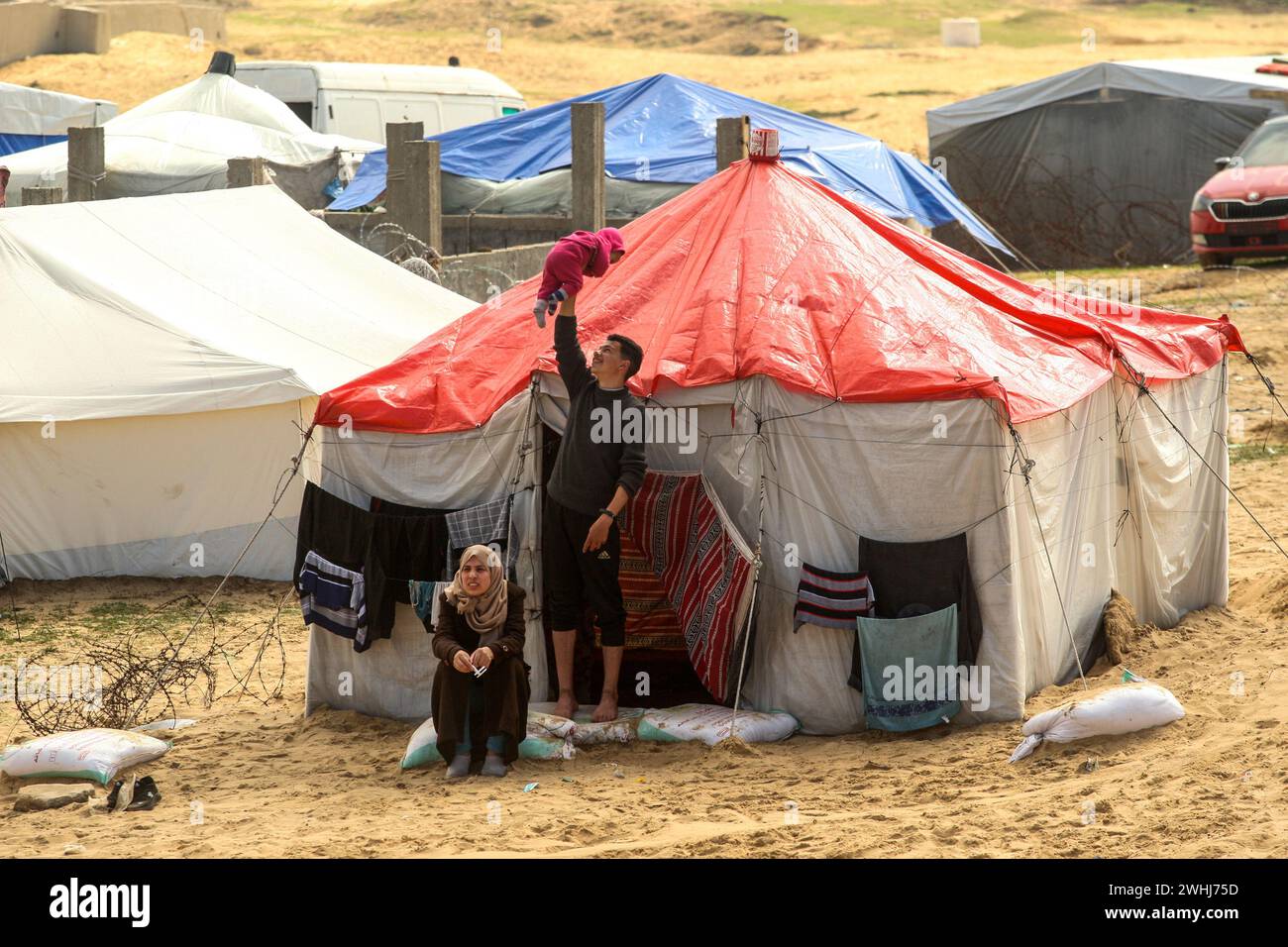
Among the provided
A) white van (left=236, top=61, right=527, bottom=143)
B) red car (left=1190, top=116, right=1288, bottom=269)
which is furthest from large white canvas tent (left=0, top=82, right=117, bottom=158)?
red car (left=1190, top=116, right=1288, bottom=269)

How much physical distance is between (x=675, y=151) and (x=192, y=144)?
753 cm

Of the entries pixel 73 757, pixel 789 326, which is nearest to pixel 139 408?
pixel 73 757

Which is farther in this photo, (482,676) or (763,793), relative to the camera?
(482,676)

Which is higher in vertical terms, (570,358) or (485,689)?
(570,358)

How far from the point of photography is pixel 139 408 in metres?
9.92

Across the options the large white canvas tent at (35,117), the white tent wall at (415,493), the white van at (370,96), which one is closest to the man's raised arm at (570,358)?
the white tent wall at (415,493)

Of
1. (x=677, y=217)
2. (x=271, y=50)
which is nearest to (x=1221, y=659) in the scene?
(x=677, y=217)

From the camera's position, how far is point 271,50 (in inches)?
1818

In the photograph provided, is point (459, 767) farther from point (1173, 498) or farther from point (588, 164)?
point (588, 164)

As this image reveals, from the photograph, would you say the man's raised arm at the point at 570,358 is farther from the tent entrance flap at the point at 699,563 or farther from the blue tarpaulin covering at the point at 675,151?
the blue tarpaulin covering at the point at 675,151

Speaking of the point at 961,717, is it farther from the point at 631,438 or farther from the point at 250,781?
the point at 250,781

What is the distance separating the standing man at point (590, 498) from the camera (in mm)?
6699

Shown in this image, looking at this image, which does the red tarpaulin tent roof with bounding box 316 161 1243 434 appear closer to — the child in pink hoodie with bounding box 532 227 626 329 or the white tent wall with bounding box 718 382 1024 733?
the white tent wall with bounding box 718 382 1024 733

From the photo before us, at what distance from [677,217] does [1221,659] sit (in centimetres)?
329
